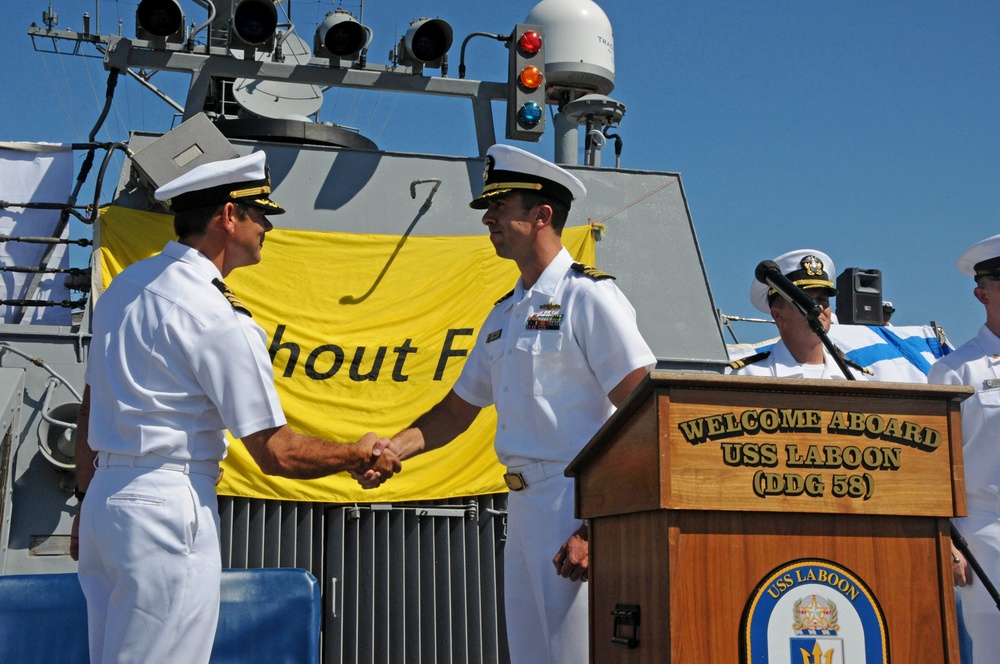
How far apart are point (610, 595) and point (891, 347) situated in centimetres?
558

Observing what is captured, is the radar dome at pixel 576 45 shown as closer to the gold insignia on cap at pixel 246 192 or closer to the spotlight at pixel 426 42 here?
the spotlight at pixel 426 42

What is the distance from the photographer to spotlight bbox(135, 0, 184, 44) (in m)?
6.95

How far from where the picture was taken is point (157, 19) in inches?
275

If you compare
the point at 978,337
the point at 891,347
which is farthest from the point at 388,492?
the point at 891,347

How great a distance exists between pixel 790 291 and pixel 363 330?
3.65m

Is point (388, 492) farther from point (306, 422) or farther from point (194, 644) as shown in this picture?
point (194, 644)

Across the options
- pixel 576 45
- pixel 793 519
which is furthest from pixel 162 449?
pixel 576 45

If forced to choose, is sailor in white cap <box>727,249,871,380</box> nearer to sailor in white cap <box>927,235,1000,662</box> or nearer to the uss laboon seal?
sailor in white cap <box>927,235,1000,662</box>

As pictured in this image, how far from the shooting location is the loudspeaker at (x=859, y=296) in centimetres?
720

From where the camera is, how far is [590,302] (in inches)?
142

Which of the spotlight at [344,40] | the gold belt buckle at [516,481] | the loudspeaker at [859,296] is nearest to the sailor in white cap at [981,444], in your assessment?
the gold belt buckle at [516,481]

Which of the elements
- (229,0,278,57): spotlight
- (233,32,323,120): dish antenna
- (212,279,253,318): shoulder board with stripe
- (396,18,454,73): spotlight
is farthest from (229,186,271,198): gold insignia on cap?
(233,32,323,120): dish antenna

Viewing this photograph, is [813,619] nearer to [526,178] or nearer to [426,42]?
[526,178]

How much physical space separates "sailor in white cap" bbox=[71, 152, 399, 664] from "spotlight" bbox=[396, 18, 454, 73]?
4.16m
